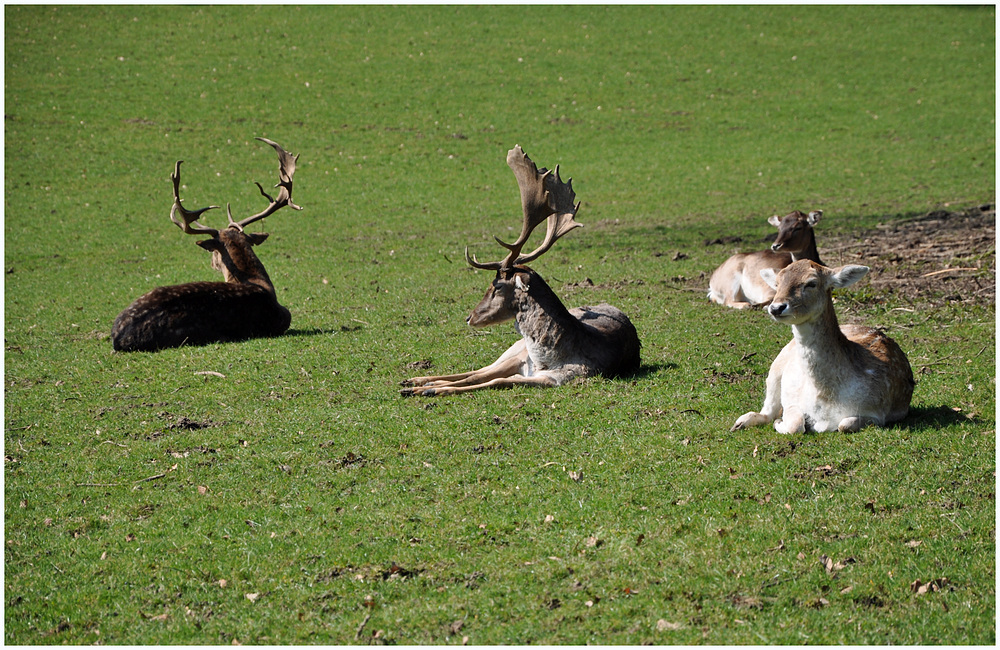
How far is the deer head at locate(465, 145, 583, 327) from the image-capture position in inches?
331

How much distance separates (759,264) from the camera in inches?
442

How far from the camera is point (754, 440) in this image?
6418 millimetres

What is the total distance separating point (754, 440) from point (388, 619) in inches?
120

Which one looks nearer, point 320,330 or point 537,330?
point 537,330

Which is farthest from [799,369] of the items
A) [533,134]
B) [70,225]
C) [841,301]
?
[533,134]

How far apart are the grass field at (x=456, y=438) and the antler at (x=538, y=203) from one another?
1324 mm

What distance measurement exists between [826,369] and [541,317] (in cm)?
272

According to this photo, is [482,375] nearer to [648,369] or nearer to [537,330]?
[537,330]

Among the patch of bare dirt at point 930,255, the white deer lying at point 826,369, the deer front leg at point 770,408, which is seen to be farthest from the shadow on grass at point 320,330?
the patch of bare dirt at point 930,255

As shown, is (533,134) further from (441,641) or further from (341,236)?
(441,641)

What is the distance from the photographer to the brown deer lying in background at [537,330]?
8.18 m

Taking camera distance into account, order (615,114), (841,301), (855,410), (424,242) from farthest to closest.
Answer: (615,114)
(424,242)
(841,301)
(855,410)

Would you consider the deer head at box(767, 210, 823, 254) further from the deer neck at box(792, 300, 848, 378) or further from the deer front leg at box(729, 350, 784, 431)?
the deer neck at box(792, 300, 848, 378)

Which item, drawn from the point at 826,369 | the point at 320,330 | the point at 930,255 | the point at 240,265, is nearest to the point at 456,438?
the point at 826,369
